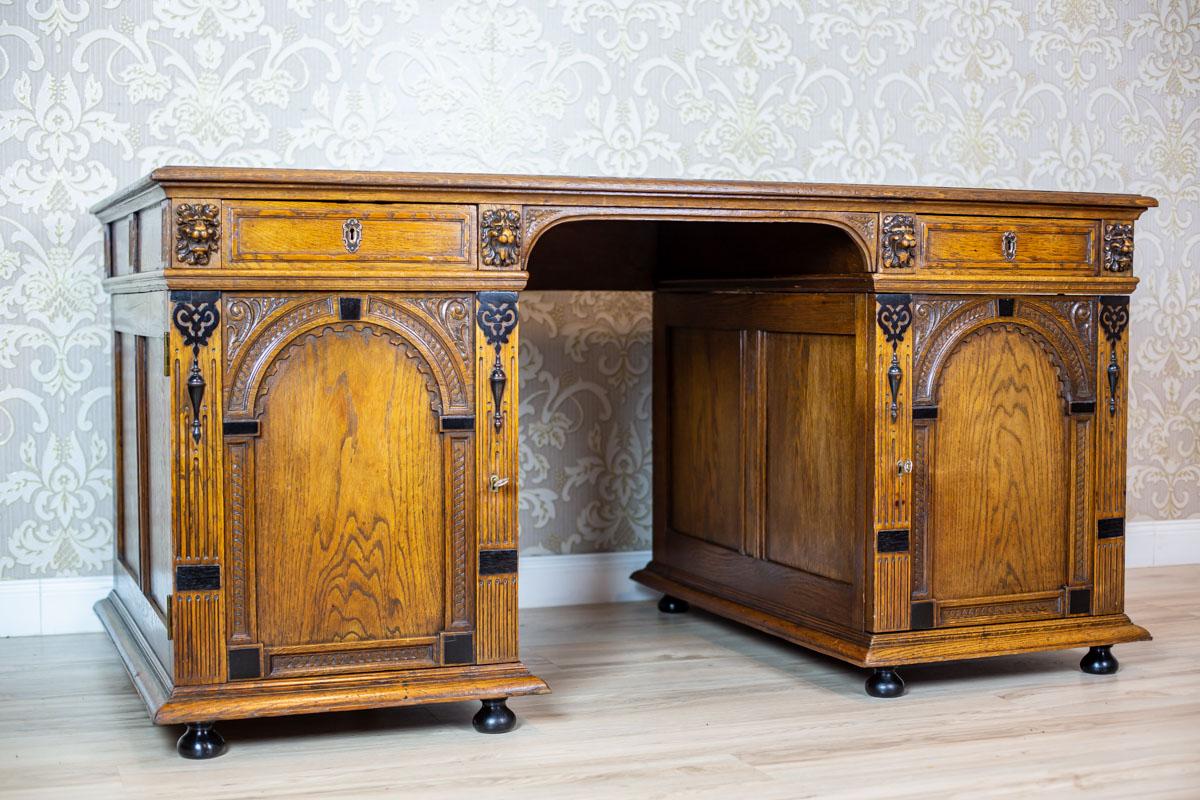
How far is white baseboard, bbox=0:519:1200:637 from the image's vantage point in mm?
3246

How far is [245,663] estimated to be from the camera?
93.0 inches

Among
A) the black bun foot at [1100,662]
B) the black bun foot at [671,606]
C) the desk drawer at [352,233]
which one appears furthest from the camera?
the black bun foot at [671,606]

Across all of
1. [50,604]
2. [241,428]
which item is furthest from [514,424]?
[50,604]

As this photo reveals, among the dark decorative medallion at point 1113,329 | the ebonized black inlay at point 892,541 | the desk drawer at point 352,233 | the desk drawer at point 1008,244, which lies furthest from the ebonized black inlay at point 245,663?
the dark decorative medallion at point 1113,329

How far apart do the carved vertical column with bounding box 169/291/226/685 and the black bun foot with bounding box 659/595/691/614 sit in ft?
4.83

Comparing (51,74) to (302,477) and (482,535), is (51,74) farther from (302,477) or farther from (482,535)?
(482,535)

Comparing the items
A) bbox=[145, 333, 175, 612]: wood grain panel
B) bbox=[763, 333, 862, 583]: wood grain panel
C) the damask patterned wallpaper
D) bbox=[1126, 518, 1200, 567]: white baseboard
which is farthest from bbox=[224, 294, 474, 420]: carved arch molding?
bbox=[1126, 518, 1200, 567]: white baseboard

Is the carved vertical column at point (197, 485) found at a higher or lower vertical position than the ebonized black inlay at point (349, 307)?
lower

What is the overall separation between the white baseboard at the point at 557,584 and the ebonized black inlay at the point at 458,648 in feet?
3.72

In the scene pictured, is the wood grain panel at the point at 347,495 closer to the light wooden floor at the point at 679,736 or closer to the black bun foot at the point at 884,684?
the light wooden floor at the point at 679,736

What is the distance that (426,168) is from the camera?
11.3ft

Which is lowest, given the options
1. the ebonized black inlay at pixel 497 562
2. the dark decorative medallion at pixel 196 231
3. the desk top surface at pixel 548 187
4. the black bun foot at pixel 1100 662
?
the black bun foot at pixel 1100 662

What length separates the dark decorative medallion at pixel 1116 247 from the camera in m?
2.87

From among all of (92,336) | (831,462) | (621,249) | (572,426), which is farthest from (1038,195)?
(92,336)
